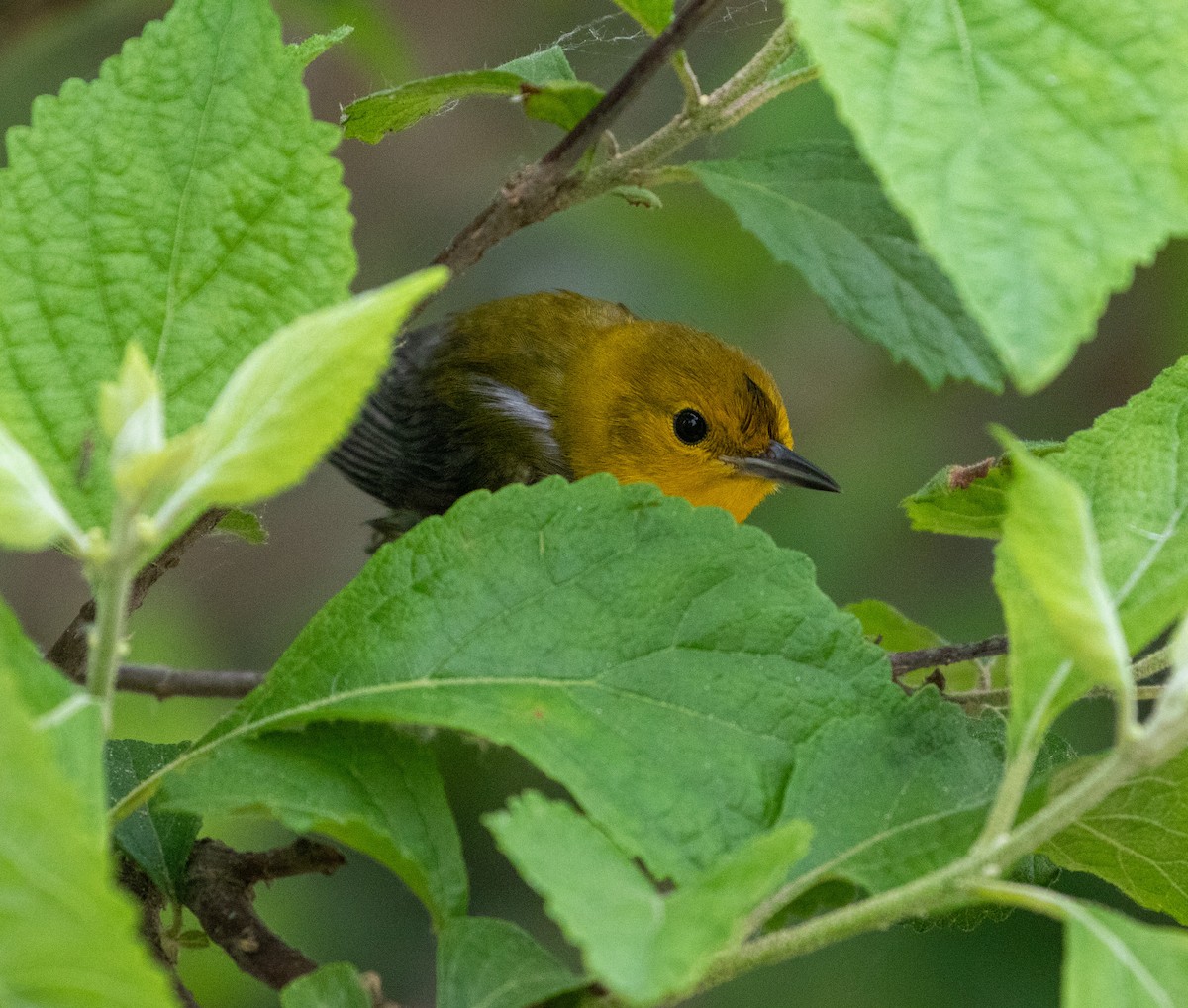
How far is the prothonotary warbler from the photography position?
2.54 m

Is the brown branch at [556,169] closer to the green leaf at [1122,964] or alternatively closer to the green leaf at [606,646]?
the green leaf at [606,646]

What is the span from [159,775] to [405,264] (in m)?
3.09

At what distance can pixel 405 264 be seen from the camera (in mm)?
3811

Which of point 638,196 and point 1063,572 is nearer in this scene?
point 1063,572

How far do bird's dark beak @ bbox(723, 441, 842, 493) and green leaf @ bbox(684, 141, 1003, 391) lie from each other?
1.47 meters

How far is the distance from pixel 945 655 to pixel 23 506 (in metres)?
0.87

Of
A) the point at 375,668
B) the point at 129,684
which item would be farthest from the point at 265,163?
the point at 129,684

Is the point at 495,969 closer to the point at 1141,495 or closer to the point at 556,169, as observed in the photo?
the point at 1141,495

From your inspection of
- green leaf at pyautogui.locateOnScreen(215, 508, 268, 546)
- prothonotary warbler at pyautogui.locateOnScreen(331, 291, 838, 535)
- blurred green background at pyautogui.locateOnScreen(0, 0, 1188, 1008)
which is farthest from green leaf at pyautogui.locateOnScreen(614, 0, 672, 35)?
prothonotary warbler at pyautogui.locateOnScreen(331, 291, 838, 535)

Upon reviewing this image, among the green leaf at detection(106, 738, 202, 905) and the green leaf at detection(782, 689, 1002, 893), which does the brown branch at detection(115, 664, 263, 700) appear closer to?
the green leaf at detection(106, 738, 202, 905)

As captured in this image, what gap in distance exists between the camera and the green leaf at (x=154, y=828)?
100 centimetres

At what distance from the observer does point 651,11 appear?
107 cm

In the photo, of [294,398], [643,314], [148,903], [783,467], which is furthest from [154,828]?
[643,314]

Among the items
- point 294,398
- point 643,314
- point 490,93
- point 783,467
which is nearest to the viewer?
point 294,398
